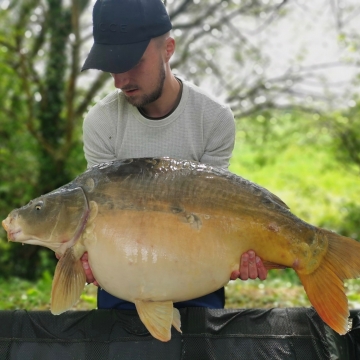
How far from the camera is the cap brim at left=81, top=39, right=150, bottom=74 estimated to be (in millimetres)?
1900

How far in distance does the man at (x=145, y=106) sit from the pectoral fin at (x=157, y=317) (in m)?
0.33

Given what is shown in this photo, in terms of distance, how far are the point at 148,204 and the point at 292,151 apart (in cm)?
670

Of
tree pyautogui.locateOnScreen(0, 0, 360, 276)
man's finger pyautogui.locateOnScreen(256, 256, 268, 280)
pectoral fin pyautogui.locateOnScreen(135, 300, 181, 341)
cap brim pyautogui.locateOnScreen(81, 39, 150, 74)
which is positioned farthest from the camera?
tree pyautogui.locateOnScreen(0, 0, 360, 276)

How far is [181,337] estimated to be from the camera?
1.93m

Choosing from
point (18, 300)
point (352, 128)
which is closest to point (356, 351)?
point (18, 300)

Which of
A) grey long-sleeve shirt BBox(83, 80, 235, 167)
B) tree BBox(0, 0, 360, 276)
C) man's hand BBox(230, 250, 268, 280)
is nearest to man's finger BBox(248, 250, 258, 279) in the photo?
man's hand BBox(230, 250, 268, 280)

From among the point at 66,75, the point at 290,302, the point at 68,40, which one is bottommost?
the point at 290,302

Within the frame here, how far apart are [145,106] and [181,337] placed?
2.86 feet

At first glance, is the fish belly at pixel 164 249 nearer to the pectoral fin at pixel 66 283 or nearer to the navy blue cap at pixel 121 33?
the pectoral fin at pixel 66 283

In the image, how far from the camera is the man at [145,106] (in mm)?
1933

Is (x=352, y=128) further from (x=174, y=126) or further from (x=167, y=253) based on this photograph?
(x=167, y=253)

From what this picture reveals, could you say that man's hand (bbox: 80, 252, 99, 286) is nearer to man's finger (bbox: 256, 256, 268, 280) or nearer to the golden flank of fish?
the golden flank of fish

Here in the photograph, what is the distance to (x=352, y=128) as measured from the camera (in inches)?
277

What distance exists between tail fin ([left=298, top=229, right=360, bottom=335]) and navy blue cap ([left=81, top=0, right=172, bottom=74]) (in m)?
0.92
